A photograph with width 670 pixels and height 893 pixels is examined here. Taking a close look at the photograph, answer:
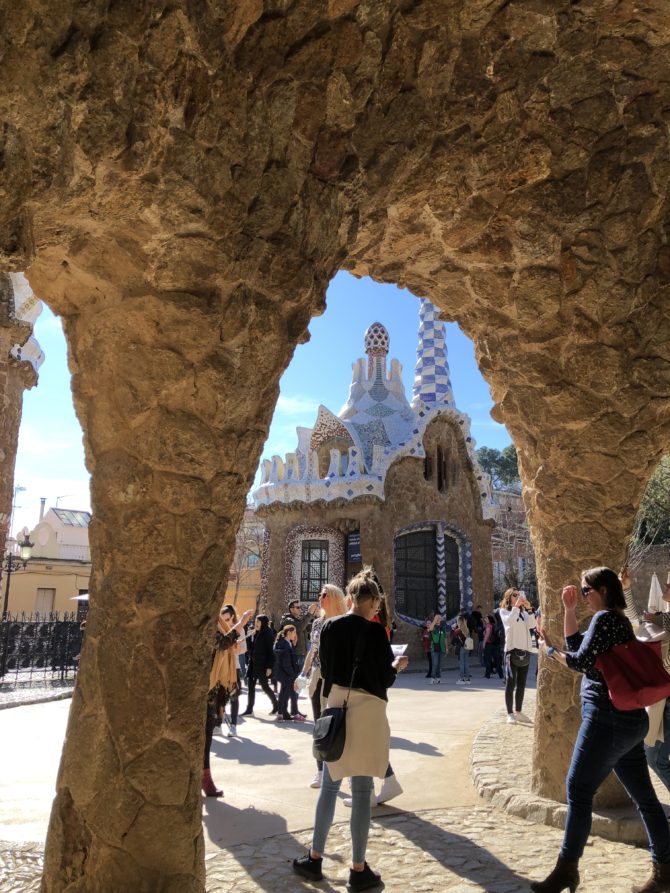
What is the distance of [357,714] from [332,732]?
13 cm

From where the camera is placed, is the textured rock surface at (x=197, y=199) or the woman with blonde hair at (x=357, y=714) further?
the woman with blonde hair at (x=357, y=714)

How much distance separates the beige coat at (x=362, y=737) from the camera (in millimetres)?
2850

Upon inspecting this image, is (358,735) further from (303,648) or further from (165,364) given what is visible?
(303,648)

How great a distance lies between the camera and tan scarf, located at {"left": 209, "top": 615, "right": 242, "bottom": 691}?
4.47 metres

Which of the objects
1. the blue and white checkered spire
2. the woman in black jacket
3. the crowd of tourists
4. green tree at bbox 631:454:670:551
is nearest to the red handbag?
the crowd of tourists

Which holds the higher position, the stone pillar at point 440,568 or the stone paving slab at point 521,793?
the stone pillar at point 440,568

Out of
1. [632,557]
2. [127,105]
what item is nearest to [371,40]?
[127,105]

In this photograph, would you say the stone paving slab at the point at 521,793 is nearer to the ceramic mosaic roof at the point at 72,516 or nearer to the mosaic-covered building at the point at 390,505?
the mosaic-covered building at the point at 390,505

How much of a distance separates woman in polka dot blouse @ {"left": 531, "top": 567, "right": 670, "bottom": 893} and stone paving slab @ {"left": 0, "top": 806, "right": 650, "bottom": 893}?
0.28 meters

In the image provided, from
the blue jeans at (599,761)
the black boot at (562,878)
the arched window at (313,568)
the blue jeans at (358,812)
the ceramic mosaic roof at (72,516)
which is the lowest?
the black boot at (562,878)

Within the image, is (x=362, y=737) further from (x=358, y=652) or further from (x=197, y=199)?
(x=197, y=199)

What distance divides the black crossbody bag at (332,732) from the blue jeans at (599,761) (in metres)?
0.87

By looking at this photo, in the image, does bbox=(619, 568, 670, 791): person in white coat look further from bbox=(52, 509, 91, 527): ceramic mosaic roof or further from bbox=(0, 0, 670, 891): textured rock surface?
bbox=(52, 509, 91, 527): ceramic mosaic roof

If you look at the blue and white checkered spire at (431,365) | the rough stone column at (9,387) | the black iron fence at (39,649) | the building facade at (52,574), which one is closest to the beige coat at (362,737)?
the rough stone column at (9,387)
